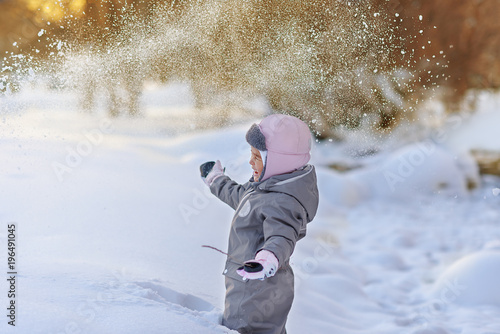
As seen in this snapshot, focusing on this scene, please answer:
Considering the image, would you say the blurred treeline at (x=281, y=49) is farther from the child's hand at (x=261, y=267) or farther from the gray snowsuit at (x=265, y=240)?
the child's hand at (x=261, y=267)

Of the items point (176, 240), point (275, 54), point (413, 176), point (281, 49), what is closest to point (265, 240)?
point (176, 240)

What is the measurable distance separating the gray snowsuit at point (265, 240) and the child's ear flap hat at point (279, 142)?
1.0 inches

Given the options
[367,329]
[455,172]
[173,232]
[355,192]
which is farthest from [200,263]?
[455,172]

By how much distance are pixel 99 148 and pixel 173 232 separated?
4.76 ft

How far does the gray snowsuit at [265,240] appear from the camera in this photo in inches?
49.8

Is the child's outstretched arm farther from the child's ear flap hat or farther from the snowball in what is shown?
the snowball

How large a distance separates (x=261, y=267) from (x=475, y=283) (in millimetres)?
1614

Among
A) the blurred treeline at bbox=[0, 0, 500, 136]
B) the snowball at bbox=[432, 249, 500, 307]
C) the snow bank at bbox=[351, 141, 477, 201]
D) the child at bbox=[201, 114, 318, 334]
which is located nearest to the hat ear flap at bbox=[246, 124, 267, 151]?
the child at bbox=[201, 114, 318, 334]

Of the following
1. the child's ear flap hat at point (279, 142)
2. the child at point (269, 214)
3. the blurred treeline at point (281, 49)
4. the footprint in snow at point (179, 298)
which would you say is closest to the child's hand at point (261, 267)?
the child at point (269, 214)

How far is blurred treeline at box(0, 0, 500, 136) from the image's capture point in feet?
12.4

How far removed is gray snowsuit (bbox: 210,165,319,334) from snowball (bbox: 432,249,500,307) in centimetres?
134

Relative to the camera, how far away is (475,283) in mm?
2375

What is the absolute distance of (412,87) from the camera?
267 inches

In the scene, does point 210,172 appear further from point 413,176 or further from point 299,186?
point 413,176
